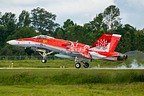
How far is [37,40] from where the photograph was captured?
226 ft

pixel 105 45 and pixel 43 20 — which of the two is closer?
pixel 105 45

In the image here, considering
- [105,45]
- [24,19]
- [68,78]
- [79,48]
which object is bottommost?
[68,78]

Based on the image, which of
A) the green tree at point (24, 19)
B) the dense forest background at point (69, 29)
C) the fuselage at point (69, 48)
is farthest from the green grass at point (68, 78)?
the green tree at point (24, 19)

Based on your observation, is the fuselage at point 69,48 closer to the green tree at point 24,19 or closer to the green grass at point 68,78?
the green grass at point 68,78

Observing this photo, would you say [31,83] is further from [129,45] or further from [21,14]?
[21,14]

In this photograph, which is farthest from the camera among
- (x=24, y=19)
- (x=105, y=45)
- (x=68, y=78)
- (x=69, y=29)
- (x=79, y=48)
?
(x=24, y=19)

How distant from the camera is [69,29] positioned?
438 feet

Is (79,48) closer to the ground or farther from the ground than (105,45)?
closer to the ground

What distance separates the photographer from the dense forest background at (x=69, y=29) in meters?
118

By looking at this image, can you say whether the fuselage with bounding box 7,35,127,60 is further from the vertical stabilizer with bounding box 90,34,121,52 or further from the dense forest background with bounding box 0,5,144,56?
the dense forest background with bounding box 0,5,144,56

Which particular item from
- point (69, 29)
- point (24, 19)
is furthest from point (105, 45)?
point (24, 19)

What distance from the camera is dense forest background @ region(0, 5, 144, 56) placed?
118062mm

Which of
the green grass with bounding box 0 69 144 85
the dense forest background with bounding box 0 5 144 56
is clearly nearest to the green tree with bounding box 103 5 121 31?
the dense forest background with bounding box 0 5 144 56

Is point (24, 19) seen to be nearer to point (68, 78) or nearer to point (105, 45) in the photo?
point (105, 45)
